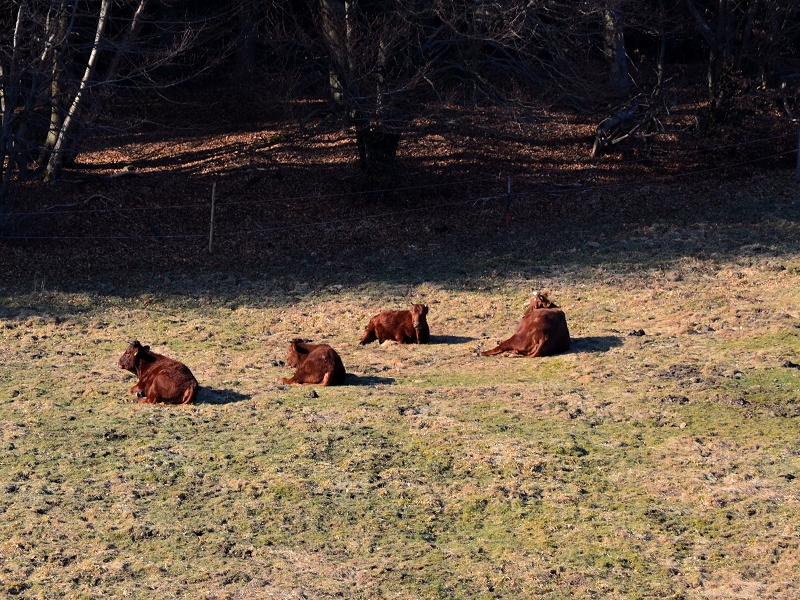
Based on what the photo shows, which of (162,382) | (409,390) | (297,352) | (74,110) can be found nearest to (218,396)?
(162,382)

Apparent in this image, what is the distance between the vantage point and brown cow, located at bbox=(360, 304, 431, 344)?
1359 cm

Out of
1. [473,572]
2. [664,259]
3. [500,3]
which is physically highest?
[500,3]

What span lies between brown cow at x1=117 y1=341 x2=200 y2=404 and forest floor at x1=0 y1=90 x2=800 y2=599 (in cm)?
25

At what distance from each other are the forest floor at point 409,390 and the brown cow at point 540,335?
264 millimetres

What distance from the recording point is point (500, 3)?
21344 mm

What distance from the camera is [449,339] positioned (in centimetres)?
1404

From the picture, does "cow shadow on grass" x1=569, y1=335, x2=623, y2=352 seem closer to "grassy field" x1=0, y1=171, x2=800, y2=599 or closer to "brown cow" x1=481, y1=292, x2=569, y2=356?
"grassy field" x1=0, y1=171, x2=800, y2=599

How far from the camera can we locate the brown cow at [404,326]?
535 inches

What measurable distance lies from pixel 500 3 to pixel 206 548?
55.2 ft

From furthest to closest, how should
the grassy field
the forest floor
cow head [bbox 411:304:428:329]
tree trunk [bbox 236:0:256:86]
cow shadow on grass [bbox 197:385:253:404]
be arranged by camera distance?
tree trunk [bbox 236:0:256:86]
cow head [bbox 411:304:428:329]
cow shadow on grass [bbox 197:385:253:404]
the forest floor
the grassy field

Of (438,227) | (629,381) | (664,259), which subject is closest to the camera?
(629,381)

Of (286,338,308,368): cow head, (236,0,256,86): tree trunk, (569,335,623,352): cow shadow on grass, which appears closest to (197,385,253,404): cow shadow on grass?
(286,338,308,368): cow head

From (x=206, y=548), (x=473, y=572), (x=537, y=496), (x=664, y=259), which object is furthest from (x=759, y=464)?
(x=664, y=259)

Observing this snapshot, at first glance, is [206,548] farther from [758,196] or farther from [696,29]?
[696,29]
